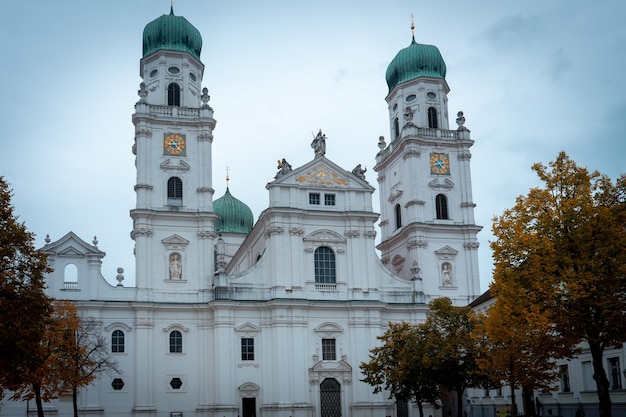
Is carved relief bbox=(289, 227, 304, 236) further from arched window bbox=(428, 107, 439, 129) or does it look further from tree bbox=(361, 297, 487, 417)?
arched window bbox=(428, 107, 439, 129)

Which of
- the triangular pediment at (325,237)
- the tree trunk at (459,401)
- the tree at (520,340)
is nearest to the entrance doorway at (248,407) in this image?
the triangular pediment at (325,237)

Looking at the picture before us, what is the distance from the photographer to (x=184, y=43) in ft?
202

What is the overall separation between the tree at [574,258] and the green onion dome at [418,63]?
116ft

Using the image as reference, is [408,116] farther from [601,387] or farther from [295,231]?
[601,387]

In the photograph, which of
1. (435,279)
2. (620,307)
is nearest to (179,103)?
(435,279)

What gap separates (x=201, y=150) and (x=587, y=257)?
35608 millimetres

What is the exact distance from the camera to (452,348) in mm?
40844

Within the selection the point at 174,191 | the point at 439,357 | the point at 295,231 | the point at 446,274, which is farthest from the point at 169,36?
the point at 439,357

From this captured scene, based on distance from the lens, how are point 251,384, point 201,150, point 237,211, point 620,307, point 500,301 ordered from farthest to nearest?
point 237,211
point 201,150
point 251,384
point 500,301
point 620,307

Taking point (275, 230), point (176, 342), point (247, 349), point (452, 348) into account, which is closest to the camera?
point (452, 348)

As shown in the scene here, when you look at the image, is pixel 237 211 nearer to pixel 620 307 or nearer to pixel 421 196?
pixel 421 196

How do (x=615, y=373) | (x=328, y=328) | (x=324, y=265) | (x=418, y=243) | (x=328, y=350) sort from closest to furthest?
(x=615, y=373), (x=328, y=350), (x=328, y=328), (x=324, y=265), (x=418, y=243)

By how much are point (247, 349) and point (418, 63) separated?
91.4 feet

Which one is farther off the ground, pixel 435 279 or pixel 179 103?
pixel 179 103
